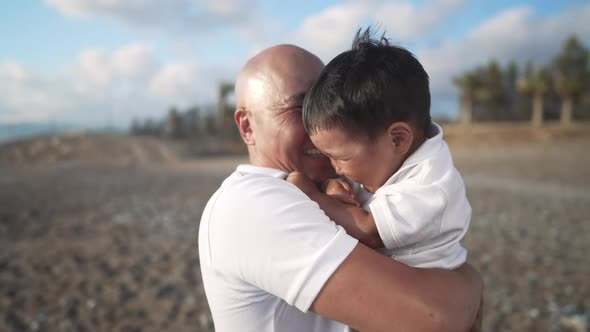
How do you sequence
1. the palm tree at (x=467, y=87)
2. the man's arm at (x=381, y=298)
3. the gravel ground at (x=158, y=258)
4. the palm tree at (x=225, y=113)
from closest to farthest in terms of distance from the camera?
1. the man's arm at (x=381, y=298)
2. the gravel ground at (x=158, y=258)
3. the palm tree at (x=467, y=87)
4. the palm tree at (x=225, y=113)

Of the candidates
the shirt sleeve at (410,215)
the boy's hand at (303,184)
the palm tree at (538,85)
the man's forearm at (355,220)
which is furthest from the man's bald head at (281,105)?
the palm tree at (538,85)

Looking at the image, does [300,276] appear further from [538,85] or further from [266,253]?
[538,85]

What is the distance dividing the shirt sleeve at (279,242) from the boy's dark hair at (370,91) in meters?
0.31

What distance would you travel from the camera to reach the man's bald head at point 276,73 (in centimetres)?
174

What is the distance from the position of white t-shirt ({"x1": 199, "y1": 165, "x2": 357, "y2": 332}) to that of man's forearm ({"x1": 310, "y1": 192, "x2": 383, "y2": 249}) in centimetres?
11

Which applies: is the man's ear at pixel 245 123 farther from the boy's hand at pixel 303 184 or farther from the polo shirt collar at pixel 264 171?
the boy's hand at pixel 303 184

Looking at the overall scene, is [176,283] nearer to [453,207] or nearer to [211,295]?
[211,295]

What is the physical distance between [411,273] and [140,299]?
4.70m

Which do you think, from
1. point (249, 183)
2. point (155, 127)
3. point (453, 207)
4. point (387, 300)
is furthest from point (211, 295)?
point (155, 127)

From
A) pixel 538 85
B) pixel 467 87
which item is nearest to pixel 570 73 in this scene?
pixel 538 85

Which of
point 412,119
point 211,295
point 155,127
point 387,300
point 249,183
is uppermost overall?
point 412,119

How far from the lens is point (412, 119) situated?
145 centimetres

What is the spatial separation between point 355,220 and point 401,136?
1.15 feet

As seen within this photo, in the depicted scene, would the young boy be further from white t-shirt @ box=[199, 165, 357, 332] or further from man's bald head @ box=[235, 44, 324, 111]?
man's bald head @ box=[235, 44, 324, 111]
